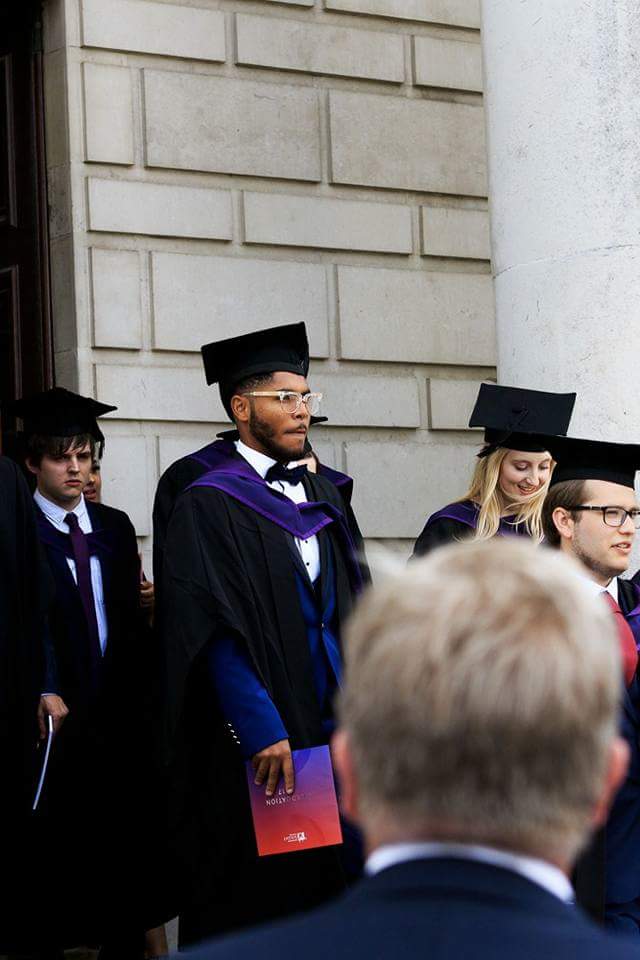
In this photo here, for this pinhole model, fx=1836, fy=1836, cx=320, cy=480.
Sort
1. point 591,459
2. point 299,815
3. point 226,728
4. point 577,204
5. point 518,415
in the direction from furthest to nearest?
point 577,204
point 518,415
point 226,728
point 299,815
point 591,459

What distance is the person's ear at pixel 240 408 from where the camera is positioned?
20.0ft

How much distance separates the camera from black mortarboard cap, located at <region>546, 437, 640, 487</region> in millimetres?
5160

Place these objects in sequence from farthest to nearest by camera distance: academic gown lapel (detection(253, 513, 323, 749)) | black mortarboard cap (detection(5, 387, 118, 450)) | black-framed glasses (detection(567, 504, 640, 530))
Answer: black mortarboard cap (detection(5, 387, 118, 450)) → academic gown lapel (detection(253, 513, 323, 749)) → black-framed glasses (detection(567, 504, 640, 530))

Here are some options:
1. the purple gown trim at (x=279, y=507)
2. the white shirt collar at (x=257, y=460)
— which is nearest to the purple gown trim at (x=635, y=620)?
the purple gown trim at (x=279, y=507)

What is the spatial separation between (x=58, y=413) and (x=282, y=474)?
139 centimetres

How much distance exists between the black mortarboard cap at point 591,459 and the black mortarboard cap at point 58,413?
8.00 feet

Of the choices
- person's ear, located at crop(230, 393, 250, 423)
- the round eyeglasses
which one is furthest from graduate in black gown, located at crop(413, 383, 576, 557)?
person's ear, located at crop(230, 393, 250, 423)

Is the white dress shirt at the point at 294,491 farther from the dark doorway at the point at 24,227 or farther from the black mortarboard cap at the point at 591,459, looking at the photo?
the dark doorway at the point at 24,227

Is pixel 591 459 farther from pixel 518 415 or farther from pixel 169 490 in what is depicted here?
pixel 169 490

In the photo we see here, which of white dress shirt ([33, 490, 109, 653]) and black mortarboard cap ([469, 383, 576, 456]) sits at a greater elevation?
black mortarboard cap ([469, 383, 576, 456])

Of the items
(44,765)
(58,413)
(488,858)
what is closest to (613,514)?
(44,765)

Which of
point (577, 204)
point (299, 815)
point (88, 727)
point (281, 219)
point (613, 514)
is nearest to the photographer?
point (613, 514)

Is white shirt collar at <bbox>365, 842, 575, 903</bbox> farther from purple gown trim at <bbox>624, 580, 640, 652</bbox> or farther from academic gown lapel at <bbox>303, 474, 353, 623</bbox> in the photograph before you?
academic gown lapel at <bbox>303, 474, 353, 623</bbox>

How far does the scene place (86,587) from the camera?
6.78 metres
